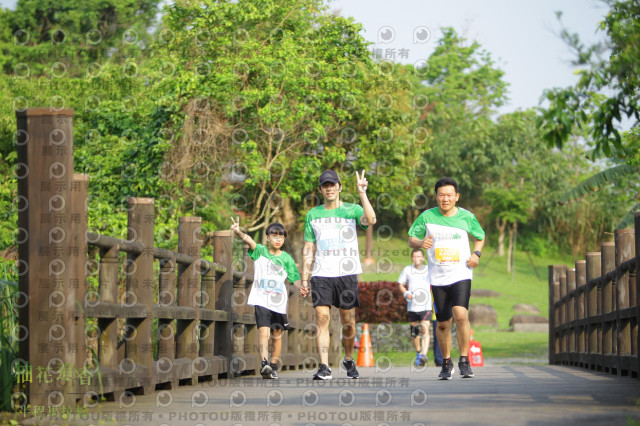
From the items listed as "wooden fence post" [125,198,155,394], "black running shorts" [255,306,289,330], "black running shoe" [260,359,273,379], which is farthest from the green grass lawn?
"wooden fence post" [125,198,155,394]

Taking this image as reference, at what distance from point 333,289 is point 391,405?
11.5 feet

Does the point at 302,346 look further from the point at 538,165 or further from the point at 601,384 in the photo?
the point at 538,165

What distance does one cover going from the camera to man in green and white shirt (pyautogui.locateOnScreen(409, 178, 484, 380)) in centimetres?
912

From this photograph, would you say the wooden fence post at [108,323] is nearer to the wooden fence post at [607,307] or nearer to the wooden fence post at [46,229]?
the wooden fence post at [46,229]

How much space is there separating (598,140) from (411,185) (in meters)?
31.7

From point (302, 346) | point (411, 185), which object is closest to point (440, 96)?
point (411, 185)

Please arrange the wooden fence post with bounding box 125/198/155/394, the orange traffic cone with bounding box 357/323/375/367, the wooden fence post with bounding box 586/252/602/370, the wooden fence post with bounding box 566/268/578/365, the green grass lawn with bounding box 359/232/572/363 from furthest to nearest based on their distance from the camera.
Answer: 1. the green grass lawn with bounding box 359/232/572/363
2. the orange traffic cone with bounding box 357/323/375/367
3. the wooden fence post with bounding box 566/268/578/365
4. the wooden fence post with bounding box 586/252/602/370
5. the wooden fence post with bounding box 125/198/155/394

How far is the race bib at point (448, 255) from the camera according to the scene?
9117mm

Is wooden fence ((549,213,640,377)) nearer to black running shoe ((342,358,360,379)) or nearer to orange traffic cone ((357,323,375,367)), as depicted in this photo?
black running shoe ((342,358,360,379))

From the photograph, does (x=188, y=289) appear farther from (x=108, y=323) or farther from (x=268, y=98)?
(x=268, y=98)

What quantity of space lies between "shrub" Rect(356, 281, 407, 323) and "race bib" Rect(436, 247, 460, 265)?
20.2 meters

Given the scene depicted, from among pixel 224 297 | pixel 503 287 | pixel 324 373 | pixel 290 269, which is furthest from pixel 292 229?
pixel 324 373

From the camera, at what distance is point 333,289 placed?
31.1ft

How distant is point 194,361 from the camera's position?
8773mm
